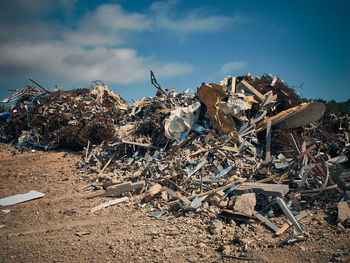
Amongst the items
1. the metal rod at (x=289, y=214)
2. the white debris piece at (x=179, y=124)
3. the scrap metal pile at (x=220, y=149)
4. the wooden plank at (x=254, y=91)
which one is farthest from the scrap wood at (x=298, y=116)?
the metal rod at (x=289, y=214)

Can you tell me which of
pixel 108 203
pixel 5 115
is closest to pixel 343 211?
pixel 108 203

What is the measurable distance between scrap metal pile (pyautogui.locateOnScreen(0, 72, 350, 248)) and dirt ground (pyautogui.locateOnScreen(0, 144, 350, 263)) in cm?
26

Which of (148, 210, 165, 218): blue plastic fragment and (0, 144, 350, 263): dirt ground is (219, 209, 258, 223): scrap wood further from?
(148, 210, 165, 218): blue plastic fragment

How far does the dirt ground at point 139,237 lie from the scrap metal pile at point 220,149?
0.26 m

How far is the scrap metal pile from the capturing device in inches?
175

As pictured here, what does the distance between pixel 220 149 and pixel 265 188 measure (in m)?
1.77

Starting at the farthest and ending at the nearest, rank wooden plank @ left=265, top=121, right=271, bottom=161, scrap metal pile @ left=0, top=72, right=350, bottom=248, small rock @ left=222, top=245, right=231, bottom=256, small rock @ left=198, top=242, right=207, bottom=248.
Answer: wooden plank @ left=265, top=121, right=271, bottom=161 → scrap metal pile @ left=0, top=72, right=350, bottom=248 → small rock @ left=198, top=242, right=207, bottom=248 → small rock @ left=222, top=245, right=231, bottom=256

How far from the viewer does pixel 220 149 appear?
19.5 feet

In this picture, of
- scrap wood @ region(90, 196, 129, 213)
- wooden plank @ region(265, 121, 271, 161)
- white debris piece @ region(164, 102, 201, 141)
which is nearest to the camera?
scrap wood @ region(90, 196, 129, 213)

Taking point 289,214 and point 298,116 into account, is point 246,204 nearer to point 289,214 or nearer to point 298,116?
point 289,214

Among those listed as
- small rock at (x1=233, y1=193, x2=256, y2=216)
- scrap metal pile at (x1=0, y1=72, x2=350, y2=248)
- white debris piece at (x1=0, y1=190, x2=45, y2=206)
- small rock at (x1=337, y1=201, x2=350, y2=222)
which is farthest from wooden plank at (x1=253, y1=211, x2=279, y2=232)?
white debris piece at (x1=0, y1=190, x2=45, y2=206)

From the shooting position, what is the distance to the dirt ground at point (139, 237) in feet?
10.8

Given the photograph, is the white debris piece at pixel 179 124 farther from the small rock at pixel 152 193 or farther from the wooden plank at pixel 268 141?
the wooden plank at pixel 268 141

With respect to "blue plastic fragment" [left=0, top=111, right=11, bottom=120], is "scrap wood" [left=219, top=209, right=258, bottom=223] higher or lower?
lower
